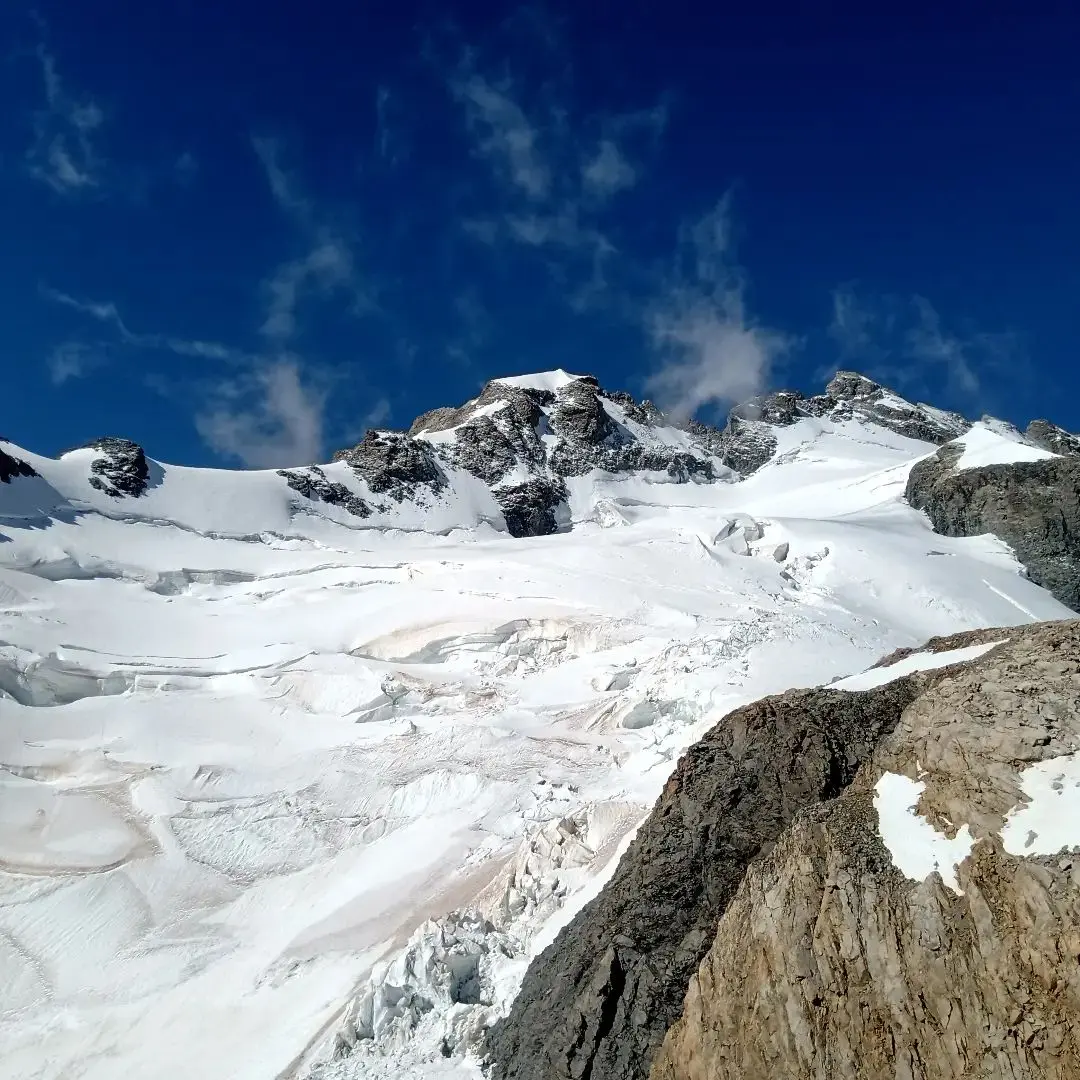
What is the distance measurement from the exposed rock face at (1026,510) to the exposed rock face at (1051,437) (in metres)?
43.1

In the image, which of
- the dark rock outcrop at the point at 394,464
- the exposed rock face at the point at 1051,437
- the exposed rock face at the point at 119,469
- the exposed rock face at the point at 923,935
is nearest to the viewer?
the exposed rock face at the point at 923,935

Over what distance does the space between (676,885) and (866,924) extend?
443cm

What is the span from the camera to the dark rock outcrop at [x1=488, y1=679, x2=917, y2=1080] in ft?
36.9

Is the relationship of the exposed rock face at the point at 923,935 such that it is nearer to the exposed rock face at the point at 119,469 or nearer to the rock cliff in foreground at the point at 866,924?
the rock cliff in foreground at the point at 866,924

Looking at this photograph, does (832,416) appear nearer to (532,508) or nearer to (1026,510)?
(532,508)

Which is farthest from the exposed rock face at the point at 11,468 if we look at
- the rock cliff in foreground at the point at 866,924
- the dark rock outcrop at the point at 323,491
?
the rock cliff in foreground at the point at 866,924

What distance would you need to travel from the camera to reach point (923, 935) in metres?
8.20

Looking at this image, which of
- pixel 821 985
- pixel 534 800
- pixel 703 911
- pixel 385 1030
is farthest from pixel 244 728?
pixel 821 985

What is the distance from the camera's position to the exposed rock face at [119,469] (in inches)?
2525

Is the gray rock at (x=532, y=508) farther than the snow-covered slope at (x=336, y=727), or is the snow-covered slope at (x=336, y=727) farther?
the gray rock at (x=532, y=508)

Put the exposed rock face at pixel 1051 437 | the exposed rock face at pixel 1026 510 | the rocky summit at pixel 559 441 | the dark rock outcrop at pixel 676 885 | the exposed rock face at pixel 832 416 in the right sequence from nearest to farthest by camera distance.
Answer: the dark rock outcrop at pixel 676 885
the exposed rock face at pixel 1026 510
the rocky summit at pixel 559 441
the exposed rock face at pixel 1051 437
the exposed rock face at pixel 832 416

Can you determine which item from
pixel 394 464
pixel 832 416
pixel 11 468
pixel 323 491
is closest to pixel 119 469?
pixel 11 468

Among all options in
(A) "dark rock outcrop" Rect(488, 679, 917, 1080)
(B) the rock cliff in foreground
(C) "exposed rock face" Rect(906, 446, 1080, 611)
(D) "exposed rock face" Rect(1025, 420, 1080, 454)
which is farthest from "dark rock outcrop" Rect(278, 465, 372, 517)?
(D) "exposed rock face" Rect(1025, 420, 1080, 454)

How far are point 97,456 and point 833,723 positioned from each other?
68.7 meters
